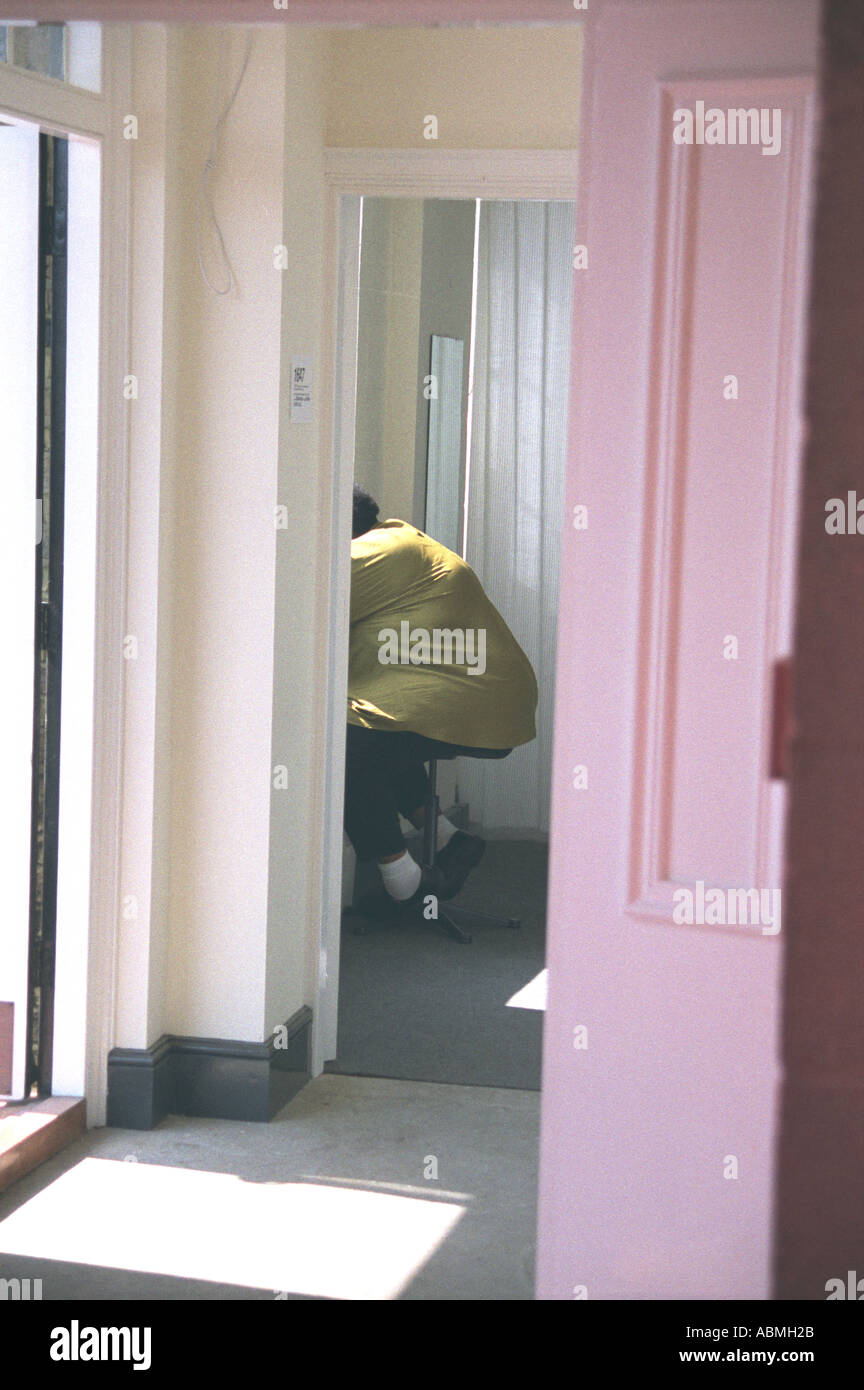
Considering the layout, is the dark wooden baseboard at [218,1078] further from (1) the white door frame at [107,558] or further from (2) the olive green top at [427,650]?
(2) the olive green top at [427,650]

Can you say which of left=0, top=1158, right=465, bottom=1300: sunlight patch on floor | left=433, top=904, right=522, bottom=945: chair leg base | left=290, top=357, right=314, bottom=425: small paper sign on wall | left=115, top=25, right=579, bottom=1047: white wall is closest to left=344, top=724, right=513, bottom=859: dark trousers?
left=433, top=904, right=522, bottom=945: chair leg base

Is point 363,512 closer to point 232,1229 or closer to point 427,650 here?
point 427,650

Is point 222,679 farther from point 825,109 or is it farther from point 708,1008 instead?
point 825,109

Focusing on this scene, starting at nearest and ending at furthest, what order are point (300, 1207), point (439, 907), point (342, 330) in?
point (300, 1207) < point (342, 330) < point (439, 907)

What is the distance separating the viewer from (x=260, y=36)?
330 cm

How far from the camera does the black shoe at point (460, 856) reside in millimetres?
5387

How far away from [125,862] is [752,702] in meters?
1.93

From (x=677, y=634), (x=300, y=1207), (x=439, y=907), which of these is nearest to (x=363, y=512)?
(x=439, y=907)

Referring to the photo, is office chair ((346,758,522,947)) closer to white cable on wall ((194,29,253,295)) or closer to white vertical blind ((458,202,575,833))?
white vertical blind ((458,202,575,833))

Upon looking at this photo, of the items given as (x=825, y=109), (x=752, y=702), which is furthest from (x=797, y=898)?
(x=752, y=702)

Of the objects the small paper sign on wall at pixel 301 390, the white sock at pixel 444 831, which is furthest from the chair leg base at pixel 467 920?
the small paper sign on wall at pixel 301 390

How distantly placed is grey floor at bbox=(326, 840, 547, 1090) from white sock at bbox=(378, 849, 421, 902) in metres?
0.14

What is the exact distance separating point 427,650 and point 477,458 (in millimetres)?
1854

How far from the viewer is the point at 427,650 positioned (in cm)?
506
